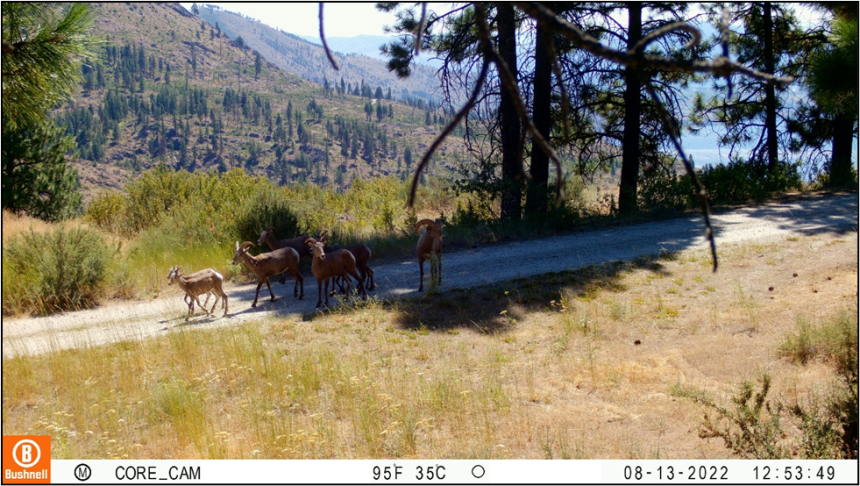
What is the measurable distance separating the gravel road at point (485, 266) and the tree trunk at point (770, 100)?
88.6 inches

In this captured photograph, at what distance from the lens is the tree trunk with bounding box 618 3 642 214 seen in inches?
540

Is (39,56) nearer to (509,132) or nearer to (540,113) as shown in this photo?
(509,132)

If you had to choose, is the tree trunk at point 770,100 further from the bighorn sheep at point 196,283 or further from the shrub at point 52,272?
the shrub at point 52,272

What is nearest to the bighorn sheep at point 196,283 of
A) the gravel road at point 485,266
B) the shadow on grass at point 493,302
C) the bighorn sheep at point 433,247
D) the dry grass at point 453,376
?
the gravel road at point 485,266

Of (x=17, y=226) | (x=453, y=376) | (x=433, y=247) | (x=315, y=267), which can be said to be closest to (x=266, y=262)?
(x=315, y=267)

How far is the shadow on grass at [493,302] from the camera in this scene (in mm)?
7629

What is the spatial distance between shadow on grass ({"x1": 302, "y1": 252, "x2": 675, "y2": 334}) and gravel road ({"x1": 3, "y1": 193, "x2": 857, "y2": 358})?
39 cm

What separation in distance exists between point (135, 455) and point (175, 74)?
183031mm

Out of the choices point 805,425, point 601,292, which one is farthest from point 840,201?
point 805,425

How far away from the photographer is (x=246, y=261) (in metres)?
8.67

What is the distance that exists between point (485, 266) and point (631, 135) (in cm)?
664

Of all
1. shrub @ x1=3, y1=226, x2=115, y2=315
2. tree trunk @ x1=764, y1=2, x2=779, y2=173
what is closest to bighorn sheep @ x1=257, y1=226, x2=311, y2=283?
shrub @ x1=3, y1=226, x2=115, y2=315

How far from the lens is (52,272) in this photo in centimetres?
854

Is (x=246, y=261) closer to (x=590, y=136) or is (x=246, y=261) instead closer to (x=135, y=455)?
(x=135, y=455)
